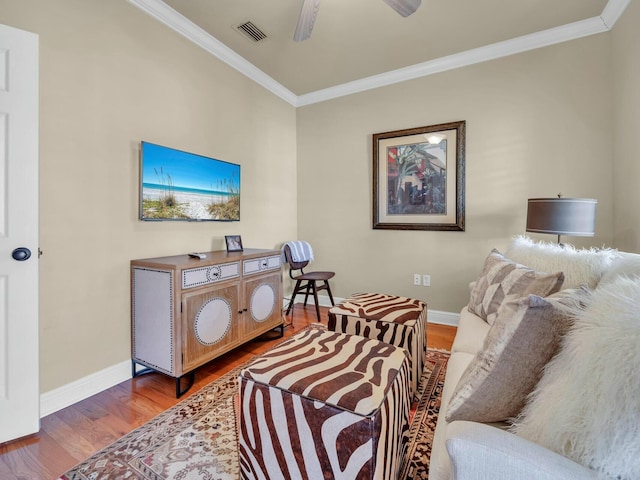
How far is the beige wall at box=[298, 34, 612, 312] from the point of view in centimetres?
252

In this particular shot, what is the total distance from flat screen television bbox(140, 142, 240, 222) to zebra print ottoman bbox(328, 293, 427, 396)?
1492 mm

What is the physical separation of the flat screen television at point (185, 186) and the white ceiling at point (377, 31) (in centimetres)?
105

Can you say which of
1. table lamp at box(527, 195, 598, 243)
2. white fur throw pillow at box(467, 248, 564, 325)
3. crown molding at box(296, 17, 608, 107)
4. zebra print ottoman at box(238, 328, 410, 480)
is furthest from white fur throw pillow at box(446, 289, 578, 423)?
crown molding at box(296, 17, 608, 107)

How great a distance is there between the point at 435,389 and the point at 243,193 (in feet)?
8.07

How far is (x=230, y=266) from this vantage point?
224 cm

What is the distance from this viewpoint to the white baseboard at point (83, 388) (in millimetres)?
1681

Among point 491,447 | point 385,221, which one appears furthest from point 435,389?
point 385,221

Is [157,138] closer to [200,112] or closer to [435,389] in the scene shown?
[200,112]

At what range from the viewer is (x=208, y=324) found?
2.05m

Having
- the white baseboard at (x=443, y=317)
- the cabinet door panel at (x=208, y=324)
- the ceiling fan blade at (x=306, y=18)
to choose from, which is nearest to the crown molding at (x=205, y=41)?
the ceiling fan blade at (x=306, y=18)

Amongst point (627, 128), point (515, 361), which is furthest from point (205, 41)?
point (627, 128)

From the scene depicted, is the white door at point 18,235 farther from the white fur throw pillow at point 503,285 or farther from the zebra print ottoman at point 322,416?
the white fur throw pillow at point 503,285

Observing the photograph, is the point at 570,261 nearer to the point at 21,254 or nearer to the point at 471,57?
the point at 471,57

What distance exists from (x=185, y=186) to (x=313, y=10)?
1599 millimetres
